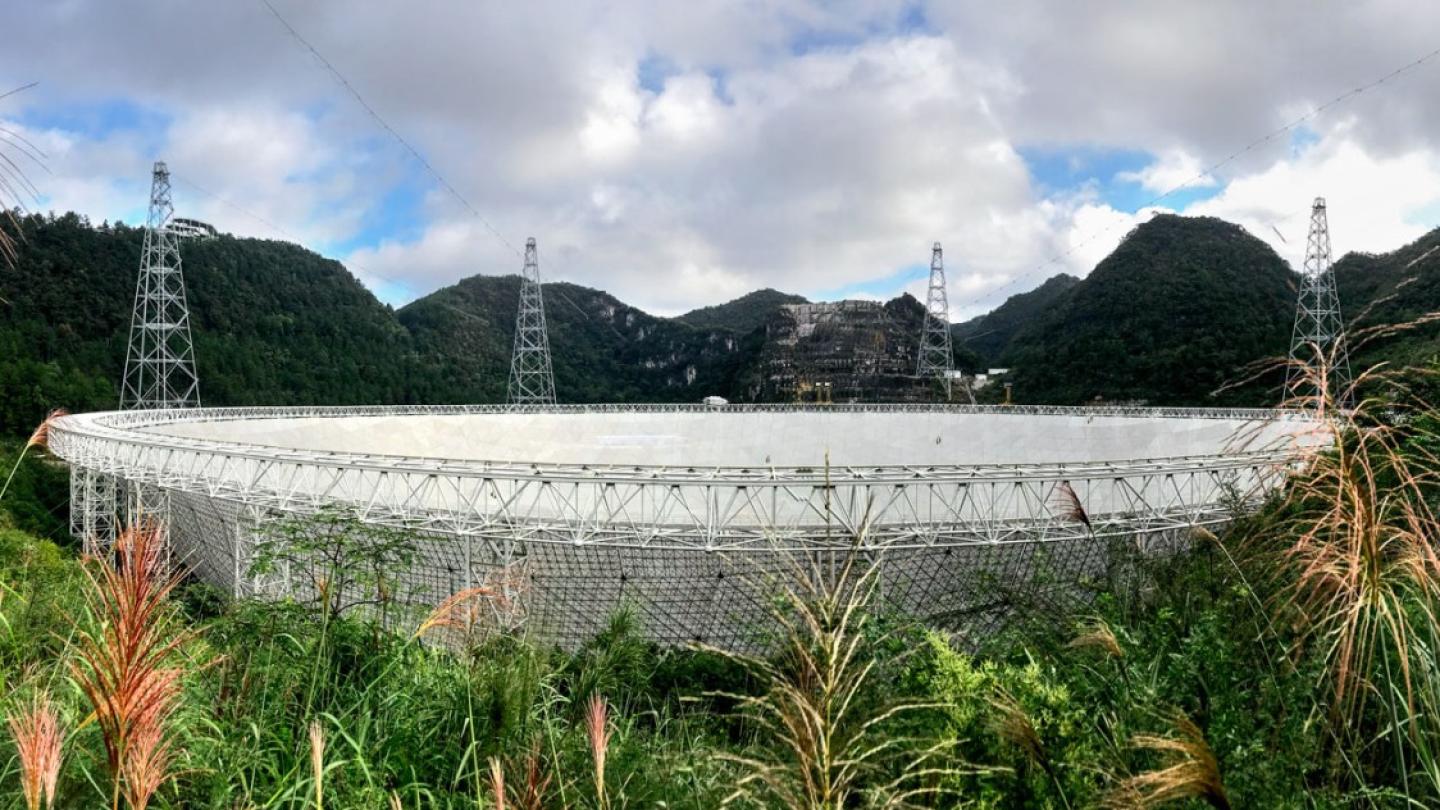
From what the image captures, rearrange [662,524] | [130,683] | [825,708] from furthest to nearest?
[662,524] < [825,708] < [130,683]

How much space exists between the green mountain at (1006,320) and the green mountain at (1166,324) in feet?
48.5

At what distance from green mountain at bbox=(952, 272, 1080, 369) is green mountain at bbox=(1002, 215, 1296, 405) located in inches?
581

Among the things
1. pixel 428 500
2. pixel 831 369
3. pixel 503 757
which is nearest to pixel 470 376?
pixel 831 369

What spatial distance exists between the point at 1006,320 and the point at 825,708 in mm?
95858

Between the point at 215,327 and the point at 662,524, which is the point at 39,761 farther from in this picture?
the point at 215,327

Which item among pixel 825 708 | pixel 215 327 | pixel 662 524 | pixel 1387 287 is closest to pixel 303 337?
pixel 215 327

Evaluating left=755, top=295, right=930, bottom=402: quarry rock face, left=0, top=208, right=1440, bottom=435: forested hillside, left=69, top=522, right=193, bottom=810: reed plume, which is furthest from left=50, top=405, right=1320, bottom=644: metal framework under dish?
left=755, top=295, right=930, bottom=402: quarry rock face

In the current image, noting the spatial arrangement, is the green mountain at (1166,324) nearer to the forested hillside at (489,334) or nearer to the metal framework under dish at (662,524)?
the forested hillside at (489,334)

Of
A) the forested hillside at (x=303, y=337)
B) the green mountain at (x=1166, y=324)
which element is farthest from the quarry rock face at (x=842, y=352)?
the green mountain at (x=1166, y=324)

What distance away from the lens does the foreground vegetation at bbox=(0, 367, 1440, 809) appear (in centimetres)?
196

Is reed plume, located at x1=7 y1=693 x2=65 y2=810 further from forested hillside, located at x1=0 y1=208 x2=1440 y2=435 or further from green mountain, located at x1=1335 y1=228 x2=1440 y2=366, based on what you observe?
forested hillside, located at x1=0 y1=208 x2=1440 y2=435

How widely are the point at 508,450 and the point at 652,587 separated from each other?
70.2 ft

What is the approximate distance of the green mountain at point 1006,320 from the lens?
83250 mm

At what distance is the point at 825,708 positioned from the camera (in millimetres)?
1812
